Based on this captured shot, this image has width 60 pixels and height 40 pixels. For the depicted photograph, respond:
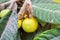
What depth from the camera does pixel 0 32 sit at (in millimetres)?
830

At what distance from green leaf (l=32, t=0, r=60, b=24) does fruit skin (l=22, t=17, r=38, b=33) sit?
3 centimetres

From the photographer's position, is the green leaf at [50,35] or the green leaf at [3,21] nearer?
the green leaf at [50,35]

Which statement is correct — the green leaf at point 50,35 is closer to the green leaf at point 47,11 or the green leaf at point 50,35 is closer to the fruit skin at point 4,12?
the green leaf at point 47,11

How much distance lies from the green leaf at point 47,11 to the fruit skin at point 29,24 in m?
0.03

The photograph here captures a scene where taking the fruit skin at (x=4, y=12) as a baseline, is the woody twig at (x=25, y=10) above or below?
above

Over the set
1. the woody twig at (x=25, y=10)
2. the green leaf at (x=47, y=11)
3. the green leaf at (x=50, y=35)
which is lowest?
the green leaf at (x=50, y=35)

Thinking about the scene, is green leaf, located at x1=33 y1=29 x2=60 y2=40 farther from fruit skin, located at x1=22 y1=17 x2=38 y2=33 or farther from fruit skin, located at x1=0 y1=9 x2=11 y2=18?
fruit skin, located at x1=0 y1=9 x2=11 y2=18

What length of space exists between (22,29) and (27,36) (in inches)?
1.7

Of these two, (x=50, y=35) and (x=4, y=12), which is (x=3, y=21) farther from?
(x=50, y=35)

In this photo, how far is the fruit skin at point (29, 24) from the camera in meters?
0.81

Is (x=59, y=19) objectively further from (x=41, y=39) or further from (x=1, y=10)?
(x=1, y=10)

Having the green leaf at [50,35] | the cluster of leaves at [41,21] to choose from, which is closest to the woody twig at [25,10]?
the cluster of leaves at [41,21]

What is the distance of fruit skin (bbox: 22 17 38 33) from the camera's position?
31.8 inches

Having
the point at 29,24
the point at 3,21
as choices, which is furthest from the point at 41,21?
the point at 3,21
